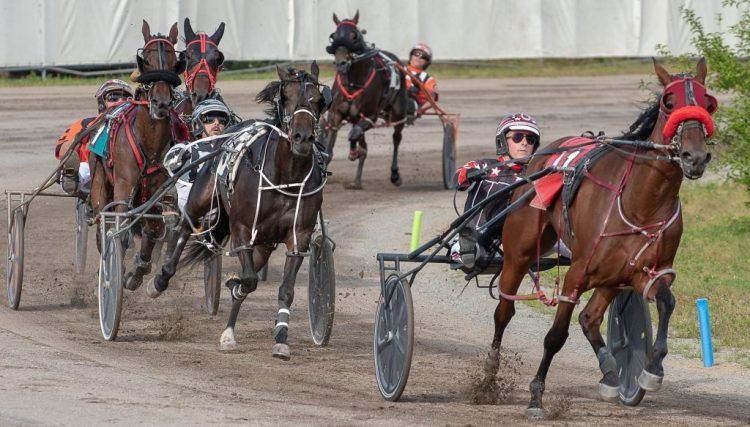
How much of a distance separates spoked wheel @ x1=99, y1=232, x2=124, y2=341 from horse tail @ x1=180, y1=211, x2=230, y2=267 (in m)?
0.51

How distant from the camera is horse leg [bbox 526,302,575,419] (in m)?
7.60

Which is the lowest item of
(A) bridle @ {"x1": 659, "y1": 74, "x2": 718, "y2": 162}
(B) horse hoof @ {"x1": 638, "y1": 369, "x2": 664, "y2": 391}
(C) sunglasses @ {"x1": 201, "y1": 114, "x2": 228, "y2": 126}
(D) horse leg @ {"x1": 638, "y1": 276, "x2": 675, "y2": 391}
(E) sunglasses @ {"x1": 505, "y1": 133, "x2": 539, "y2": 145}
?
(B) horse hoof @ {"x1": 638, "y1": 369, "x2": 664, "y2": 391}

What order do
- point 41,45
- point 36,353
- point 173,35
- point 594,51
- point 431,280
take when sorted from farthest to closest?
point 594,51, point 41,45, point 431,280, point 173,35, point 36,353

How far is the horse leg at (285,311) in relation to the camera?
9.24m

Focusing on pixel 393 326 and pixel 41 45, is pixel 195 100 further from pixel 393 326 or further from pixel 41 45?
pixel 41 45

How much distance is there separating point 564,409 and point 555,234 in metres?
1.17

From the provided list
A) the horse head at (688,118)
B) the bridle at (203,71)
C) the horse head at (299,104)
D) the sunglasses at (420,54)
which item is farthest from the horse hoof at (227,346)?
the sunglasses at (420,54)

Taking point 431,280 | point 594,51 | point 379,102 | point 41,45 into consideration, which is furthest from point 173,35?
point 594,51

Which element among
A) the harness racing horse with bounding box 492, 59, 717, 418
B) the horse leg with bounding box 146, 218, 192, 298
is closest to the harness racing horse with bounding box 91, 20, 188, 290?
the horse leg with bounding box 146, 218, 192, 298

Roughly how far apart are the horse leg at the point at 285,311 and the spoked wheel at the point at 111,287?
3.76ft

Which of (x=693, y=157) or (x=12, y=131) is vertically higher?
(x=693, y=157)

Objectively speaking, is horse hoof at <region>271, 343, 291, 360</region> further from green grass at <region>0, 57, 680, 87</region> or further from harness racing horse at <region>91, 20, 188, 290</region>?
green grass at <region>0, 57, 680, 87</region>

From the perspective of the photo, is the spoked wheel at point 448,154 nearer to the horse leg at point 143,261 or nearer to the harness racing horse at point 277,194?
the horse leg at point 143,261

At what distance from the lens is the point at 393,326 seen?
828cm
